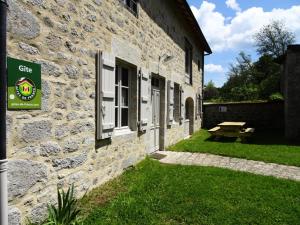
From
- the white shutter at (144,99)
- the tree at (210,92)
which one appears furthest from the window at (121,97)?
the tree at (210,92)

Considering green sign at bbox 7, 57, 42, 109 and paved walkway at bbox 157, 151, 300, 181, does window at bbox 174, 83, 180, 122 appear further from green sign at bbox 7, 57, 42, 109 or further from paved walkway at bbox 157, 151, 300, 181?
green sign at bbox 7, 57, 42, 109

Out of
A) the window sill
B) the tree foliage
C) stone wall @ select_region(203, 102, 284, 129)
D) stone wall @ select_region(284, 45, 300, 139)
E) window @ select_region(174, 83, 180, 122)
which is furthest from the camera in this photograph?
the tree foliage

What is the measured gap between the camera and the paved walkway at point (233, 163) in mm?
6270

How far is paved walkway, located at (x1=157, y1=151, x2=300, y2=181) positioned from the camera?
247 inches

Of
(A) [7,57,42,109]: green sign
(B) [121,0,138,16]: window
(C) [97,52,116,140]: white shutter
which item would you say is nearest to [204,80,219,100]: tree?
(B) [121,0,138,16]: window

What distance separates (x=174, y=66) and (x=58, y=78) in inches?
267

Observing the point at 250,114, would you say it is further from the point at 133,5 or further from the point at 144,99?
the point at 133,5

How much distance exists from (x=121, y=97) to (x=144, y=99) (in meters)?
0.84

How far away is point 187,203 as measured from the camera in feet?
14.0

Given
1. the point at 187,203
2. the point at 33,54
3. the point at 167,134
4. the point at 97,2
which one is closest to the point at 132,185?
the point at 187,203

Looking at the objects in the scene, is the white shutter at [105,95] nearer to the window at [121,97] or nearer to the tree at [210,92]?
the window at [121,97]

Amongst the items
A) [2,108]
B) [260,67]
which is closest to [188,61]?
[2,108]

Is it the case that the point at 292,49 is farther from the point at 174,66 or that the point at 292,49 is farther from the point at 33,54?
the point at 33,54

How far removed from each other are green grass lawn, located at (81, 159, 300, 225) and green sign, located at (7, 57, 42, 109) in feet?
5.46
